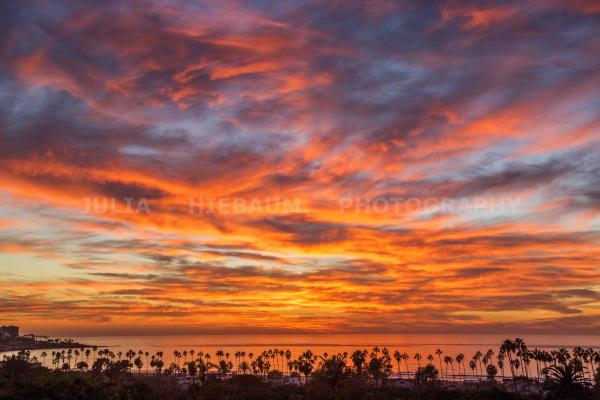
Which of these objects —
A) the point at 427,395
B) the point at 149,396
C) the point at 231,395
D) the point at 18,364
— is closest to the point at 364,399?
the point at 427,395

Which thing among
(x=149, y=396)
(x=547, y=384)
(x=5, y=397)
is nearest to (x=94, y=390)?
(x=5, y=397)

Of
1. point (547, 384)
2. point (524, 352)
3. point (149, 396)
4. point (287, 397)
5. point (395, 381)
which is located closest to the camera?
point (547, 384)

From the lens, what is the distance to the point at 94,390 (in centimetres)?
8444

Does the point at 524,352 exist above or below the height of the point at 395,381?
above

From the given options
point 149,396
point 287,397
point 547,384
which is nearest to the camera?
point 547,384

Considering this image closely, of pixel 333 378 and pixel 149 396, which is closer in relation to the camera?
pixel 149 396

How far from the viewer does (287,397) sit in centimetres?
11631

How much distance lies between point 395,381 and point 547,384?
10922 centimetres

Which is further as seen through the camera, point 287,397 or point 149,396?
point 287,397

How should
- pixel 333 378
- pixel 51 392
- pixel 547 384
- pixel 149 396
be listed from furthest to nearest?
pixel 333 378 < pixel 149 396 < pixel 547 384 < pixel 51 392

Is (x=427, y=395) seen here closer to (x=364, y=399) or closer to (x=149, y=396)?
(x=364, y=399)

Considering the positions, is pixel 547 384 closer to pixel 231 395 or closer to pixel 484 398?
pixel 484 398

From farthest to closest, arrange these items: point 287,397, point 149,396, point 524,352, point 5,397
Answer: point 524,352, point 287,397, point 149,396, point 5,397

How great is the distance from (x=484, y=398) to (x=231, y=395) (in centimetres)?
5730
